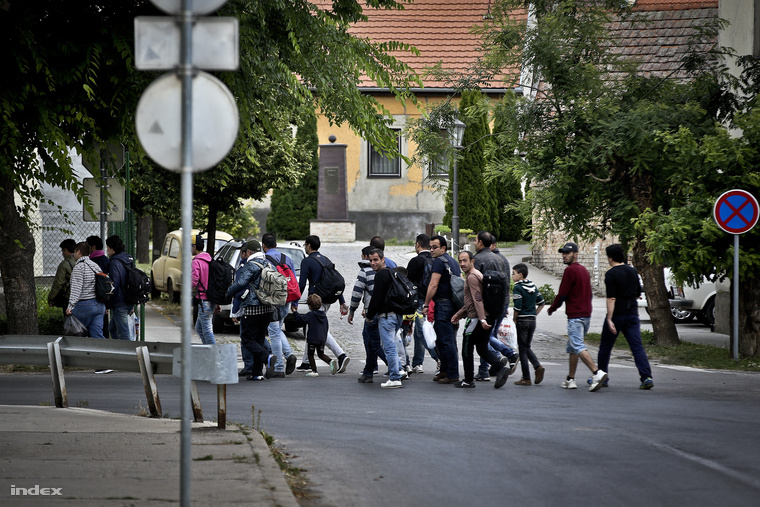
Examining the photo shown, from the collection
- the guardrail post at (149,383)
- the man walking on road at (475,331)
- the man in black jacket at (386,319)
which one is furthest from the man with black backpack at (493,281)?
the guardrail post at (149,383)

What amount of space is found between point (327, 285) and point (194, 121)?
26.9 feet

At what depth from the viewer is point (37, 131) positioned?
31.1 ft

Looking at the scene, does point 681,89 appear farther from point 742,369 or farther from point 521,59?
point 742,369

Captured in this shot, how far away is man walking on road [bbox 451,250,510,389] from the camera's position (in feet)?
39.4

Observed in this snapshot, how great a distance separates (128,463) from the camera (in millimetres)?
7012

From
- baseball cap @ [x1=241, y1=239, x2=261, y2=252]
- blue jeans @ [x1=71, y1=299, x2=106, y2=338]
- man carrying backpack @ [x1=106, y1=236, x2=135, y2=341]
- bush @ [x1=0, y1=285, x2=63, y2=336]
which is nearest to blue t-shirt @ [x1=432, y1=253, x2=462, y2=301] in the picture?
baseball cap @ [x1=241, y1=239, x2=261, y2=252]

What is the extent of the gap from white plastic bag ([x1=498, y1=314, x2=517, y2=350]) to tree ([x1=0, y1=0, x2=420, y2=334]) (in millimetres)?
2913

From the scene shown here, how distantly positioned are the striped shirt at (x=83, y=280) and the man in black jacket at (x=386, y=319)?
155 inches

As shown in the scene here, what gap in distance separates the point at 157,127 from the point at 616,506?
371 cm

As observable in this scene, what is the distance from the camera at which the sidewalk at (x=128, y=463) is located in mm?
6086

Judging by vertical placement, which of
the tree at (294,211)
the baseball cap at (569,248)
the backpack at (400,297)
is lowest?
the backpack at (400,297)

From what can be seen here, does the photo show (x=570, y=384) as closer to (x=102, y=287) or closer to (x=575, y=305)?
(x=575, y=305)

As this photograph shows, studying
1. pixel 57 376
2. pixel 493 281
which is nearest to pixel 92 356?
pixel 57 376

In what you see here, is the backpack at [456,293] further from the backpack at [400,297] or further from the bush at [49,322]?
the bush at [49,322]
